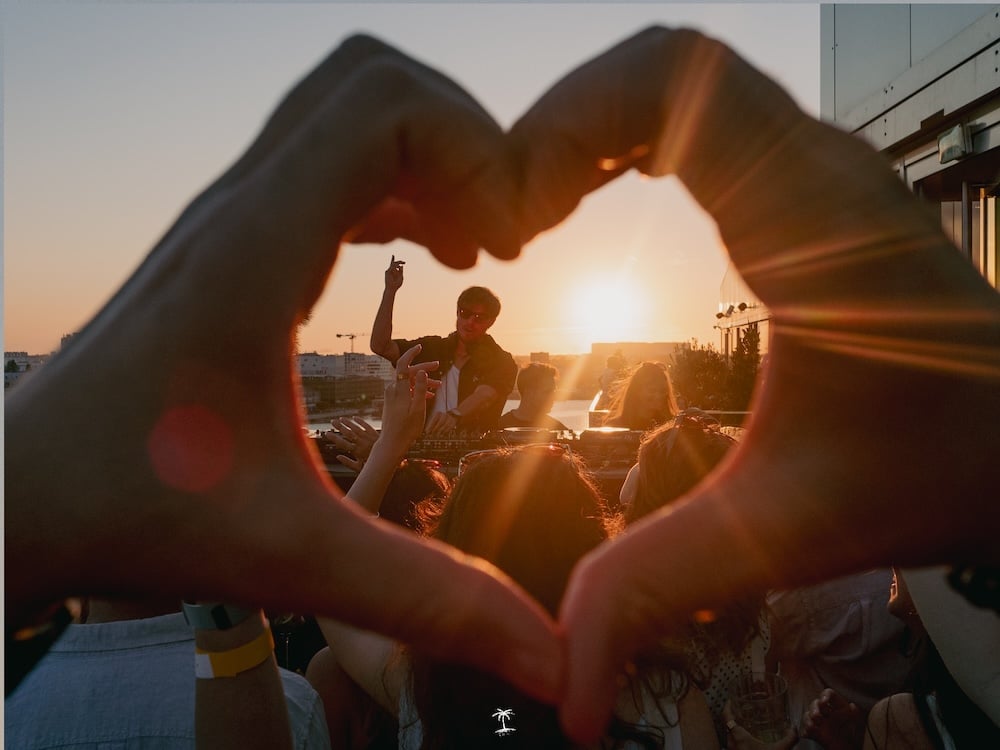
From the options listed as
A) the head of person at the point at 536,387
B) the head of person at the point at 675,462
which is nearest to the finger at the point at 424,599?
the head of person at the point at 675,462

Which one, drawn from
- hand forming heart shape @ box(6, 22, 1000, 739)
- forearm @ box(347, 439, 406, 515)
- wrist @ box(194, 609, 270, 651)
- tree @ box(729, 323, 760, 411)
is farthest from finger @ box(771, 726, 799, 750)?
tree @ box(729, 323, 760, 411)

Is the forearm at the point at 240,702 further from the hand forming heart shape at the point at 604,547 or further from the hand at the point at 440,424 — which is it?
the hand at the point at 440,424

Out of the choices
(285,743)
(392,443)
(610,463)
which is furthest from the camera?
(610,463)

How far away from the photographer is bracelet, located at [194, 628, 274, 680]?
41.6 inches

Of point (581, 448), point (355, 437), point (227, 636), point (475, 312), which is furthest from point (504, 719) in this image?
point (475, 312)

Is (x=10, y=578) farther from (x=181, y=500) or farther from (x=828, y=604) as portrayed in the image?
(x=828, y=604)

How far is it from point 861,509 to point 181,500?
482 mm

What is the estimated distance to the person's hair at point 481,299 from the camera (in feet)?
15.4

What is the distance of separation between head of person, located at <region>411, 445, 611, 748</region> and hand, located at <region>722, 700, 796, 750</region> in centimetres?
72

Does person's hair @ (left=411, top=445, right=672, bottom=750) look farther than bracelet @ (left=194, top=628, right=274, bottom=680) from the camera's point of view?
Yes

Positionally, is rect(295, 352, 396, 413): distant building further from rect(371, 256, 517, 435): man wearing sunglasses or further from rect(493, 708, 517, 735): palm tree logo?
rect(493, 708, 517, 735): palm tree logo

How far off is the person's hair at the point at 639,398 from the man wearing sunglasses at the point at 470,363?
2.94 ft

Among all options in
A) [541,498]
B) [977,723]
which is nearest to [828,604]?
[977,723]

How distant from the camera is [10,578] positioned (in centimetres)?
45
